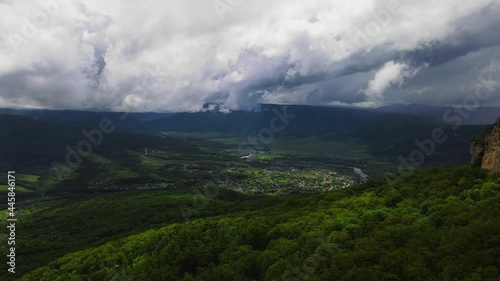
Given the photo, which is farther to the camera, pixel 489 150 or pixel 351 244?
pixel 489 150

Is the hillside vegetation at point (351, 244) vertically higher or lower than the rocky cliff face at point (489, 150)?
lower

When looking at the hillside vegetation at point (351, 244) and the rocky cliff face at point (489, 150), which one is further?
the rocky cliff face at point (489, 150)

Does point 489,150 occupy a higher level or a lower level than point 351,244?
higher

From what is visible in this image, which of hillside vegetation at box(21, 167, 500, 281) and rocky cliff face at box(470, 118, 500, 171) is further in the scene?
rocky cliff face at box(470, 118, 500, 171)

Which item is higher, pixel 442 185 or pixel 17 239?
pixel 442 185

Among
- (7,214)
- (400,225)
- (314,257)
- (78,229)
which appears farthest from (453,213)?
(7,214)

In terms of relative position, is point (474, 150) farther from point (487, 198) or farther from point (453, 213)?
point (453, 213)

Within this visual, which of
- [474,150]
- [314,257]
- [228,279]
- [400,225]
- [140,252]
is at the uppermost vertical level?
[474,150]

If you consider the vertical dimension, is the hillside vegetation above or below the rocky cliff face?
below
